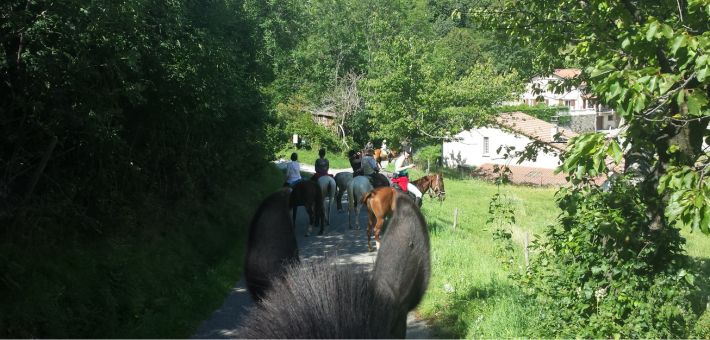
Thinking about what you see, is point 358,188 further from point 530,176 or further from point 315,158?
point 530,176

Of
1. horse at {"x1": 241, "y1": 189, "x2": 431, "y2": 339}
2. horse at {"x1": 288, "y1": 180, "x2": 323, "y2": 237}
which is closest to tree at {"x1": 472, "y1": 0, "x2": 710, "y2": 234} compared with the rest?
horse at {"x1": 241, "y1": 189, "x2": 431, "y2": 339}

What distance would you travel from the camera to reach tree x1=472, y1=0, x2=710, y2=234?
3.69 metres

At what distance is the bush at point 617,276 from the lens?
559 centimetres

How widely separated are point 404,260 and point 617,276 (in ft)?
14.2

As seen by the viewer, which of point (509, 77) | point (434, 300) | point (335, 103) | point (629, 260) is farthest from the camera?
point (335, 103)

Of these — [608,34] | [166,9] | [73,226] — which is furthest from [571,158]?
[166,9]

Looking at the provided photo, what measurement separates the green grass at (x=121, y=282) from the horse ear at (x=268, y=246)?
13.1ft

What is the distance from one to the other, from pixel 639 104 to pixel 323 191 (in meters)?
11.1

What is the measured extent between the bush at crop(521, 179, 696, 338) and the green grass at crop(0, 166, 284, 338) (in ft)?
16.8

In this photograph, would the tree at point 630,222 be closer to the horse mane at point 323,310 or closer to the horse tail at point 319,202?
the horse mane at point 323,310

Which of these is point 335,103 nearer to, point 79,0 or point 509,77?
point 509,77

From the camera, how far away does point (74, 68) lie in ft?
20.4

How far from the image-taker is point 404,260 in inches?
111

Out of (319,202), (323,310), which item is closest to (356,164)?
(319,202)
